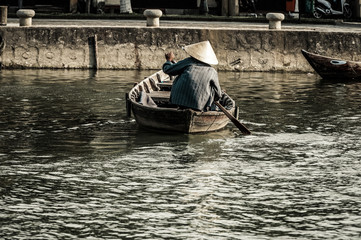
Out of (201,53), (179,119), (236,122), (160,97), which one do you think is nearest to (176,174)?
(179,119)

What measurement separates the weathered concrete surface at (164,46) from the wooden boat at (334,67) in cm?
131

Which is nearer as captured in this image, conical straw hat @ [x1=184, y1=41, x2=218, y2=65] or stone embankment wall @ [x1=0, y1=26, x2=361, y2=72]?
conical straw hat @ [x1=184, y1=41, x2=218, y2=65]

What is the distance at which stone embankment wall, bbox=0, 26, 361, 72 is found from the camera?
2648 centimetres

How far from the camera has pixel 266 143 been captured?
51.3 ft

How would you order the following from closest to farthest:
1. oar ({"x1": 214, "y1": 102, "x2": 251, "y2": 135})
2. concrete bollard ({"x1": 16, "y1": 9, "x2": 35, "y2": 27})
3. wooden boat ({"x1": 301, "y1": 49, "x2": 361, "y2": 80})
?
oar ({"x1": 214, "y1": 102, "x2": 251, "y2": 135}) < wooden boat ({"x1": 301, "y1": 49, "x2": 361, "y2": 80}) < concrete bollard ({"x1": 16, "y1": 9, "x2": 35, "y2": 27})

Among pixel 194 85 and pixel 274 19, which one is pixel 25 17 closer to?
pixel 274 19

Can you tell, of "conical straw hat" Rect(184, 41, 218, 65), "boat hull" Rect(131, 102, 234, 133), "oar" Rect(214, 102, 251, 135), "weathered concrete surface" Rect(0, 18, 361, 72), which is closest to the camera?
"boat hull" Rect(131, 102, 234, 133)

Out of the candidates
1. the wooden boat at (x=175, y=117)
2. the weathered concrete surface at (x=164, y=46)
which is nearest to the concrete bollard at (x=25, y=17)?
the weathered concrete surface at (x=164, y=46)

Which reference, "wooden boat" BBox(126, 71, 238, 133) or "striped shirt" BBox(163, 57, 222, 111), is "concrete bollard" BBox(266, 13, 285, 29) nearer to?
"wooden boat" BBox(126, 71, 238, 133)

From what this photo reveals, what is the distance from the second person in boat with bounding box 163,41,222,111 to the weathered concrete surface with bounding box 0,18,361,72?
10.8m

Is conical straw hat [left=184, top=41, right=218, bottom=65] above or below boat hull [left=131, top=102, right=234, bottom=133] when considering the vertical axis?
above

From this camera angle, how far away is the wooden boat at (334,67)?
83.9ft

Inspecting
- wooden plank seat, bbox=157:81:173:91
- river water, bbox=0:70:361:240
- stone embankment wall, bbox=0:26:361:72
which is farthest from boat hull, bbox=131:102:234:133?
stone embankment wall, bbox=0:26:361:72

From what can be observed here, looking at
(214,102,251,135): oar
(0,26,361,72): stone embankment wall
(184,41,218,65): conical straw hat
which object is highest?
(184,41,218,65): conical straw hat
